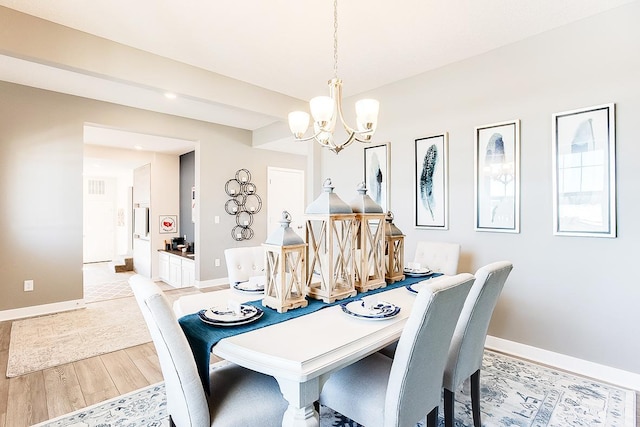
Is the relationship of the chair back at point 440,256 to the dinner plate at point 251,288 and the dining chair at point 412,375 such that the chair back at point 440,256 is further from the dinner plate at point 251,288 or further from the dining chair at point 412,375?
the dinner plate at point 251,288

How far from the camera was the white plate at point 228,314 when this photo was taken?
1392 millimetres

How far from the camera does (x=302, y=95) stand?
4000 millimetres

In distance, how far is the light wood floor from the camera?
199 cm

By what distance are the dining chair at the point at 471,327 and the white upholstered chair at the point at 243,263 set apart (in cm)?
145

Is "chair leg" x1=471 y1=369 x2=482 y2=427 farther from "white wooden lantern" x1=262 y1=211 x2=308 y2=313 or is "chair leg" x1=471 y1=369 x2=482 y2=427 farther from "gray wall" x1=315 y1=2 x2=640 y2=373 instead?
"gray wall" x1=315 y1=2 x2=640 y2=373

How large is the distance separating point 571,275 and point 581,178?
29.2 inches

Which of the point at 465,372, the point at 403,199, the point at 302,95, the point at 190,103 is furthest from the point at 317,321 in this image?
the point at 190,103

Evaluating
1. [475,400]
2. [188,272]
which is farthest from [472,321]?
[188,272]

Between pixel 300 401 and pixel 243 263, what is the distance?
144cm

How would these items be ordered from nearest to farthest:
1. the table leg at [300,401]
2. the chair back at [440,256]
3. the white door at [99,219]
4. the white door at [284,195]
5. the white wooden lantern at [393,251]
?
1. the table leg at [300,401]
2. the white wooden lantern at [393,251]
3. the chair back at [440,256]
4. the white door at [284,195]
5. the white door at [99,219]

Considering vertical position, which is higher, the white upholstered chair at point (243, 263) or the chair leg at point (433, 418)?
the white upholstered chair at point (243, 263)

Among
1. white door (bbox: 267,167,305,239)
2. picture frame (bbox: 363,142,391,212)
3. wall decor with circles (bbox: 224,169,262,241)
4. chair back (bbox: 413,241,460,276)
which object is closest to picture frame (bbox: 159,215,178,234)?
wall decor with circles (bbox: 224,169,262,241)

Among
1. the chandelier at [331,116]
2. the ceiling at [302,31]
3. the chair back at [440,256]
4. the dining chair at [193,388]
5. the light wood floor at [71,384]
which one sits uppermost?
the ceiling at [302,31]

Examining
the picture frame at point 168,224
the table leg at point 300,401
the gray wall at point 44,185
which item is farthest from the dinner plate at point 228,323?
the picture frame at point 168,224
